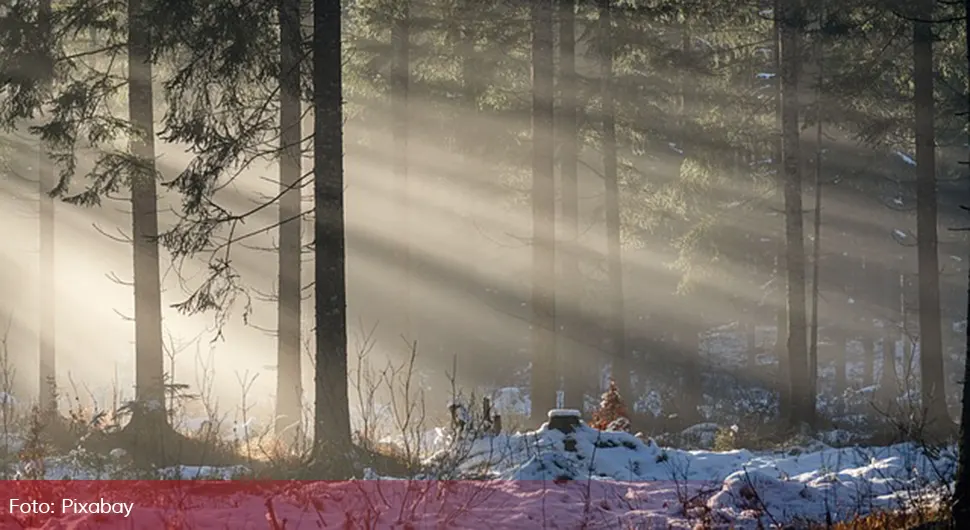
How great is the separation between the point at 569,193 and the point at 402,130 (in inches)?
211

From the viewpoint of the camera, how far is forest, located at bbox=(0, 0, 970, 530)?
984 cm

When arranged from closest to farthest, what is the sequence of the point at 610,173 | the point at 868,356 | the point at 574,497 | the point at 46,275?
the point at 574,497 < the point at 610,173 < the point at 46,275 < the point at 868,356

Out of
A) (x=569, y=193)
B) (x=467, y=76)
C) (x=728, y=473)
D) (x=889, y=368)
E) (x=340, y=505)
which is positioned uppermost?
(x=467, y=76)

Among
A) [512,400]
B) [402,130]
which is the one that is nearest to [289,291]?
[402,130]

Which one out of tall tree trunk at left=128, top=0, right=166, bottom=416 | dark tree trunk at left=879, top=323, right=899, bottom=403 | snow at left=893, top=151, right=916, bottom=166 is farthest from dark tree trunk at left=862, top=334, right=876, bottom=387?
tall tree trunk at left=128, top=0, right=166, bottom=416

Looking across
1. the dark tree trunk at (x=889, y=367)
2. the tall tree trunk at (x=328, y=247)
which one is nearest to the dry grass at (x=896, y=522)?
the tall tree trunk at (x=328, y=247)

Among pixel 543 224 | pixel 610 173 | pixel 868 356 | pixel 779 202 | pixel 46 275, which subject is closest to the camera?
pixel 543 224

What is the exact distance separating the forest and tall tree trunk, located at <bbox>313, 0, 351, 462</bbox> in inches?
1.3

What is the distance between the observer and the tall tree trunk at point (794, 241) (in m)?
18.5

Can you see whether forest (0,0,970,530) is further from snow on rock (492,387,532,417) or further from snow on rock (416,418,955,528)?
snow on rock (492,387,532,417)

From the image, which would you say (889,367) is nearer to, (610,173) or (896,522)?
(610,173)

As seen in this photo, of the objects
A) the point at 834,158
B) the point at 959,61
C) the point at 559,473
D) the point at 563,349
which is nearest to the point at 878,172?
the point at 834,158

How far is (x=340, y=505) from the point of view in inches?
284

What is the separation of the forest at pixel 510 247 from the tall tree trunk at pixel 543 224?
2.1 inches
